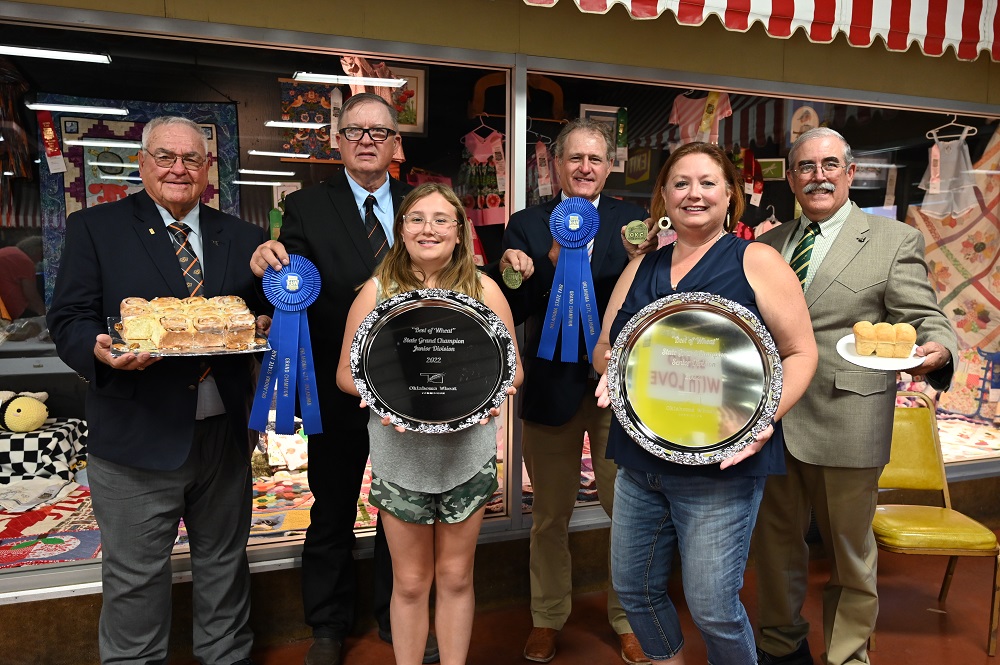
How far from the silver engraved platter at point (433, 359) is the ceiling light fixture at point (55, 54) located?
1.73m

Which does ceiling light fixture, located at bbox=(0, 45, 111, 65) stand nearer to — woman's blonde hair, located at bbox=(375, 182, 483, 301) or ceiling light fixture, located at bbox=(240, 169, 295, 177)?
ceiling light fixture, located at bbox=(240, 169, 295, 177)

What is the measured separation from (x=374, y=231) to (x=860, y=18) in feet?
8.16

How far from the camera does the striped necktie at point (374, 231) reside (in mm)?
2588

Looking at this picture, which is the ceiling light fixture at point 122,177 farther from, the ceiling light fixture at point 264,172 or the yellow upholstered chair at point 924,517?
the yellow upholstered chair at point 924,517

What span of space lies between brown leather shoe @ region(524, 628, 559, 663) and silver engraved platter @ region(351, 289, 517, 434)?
132cm

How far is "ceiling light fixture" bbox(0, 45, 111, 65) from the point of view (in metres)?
2.70

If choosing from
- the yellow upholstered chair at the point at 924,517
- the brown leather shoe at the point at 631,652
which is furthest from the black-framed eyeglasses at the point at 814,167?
the brown leather shoe at the point at 631,652

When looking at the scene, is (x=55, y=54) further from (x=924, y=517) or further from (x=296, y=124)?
(x=924, y=517)

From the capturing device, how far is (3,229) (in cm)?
278

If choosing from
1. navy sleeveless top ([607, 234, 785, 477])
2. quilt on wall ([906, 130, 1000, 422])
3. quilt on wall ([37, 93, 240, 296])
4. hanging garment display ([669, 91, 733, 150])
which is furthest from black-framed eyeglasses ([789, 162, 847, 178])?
quilt on wall ([37, 93, 240, 296])

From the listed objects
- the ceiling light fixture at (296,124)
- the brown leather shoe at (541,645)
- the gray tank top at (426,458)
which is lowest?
the brown leather shoe at (541,645)

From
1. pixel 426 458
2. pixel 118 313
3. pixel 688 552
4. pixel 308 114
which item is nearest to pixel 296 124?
pixel 308 114

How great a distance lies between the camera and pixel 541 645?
287 cm

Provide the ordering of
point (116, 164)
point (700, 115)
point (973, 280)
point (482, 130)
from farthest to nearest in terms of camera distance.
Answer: point (973, 280)
point (700, 115)
point (482, 130)
point (116, 164)
